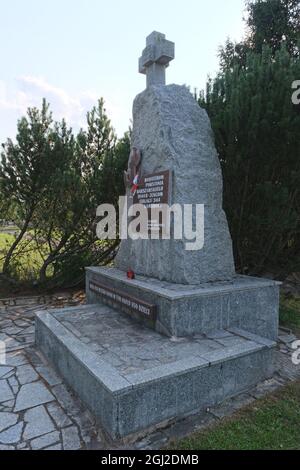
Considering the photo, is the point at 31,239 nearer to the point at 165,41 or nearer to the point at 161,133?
the point at 161,133

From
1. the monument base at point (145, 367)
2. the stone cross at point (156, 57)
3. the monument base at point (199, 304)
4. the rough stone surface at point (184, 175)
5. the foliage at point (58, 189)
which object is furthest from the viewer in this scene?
the foliage at point (58, 189)

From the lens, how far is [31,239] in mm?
7324

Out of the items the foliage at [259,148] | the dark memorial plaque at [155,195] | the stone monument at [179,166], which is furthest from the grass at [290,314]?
the dark memorial plaque at [155,195]

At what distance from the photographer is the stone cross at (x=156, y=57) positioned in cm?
484

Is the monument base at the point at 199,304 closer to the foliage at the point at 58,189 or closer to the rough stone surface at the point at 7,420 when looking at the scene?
the rough stone surface at the point at 7,420

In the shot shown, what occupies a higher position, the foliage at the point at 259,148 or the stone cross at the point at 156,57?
the stone cross at the point at 156,57

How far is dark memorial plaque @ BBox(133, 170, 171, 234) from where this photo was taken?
4.48 metres

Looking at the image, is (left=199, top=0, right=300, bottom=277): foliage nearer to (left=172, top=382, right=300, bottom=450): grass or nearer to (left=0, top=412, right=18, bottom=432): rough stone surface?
(left=172, top=382, right=300, bottom=450): grass

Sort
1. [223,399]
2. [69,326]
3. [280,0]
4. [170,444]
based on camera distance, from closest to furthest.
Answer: [170,444] < [223,399] < [69,326] < [280,0]

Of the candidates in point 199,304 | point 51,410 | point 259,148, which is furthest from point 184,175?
point 51,410

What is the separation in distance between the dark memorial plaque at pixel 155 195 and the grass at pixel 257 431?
2.33 meters

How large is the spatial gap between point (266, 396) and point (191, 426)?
36.9 inches

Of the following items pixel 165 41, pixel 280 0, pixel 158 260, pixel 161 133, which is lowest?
pixel 158 260

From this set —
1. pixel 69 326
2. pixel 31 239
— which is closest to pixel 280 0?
pixel 31 239
